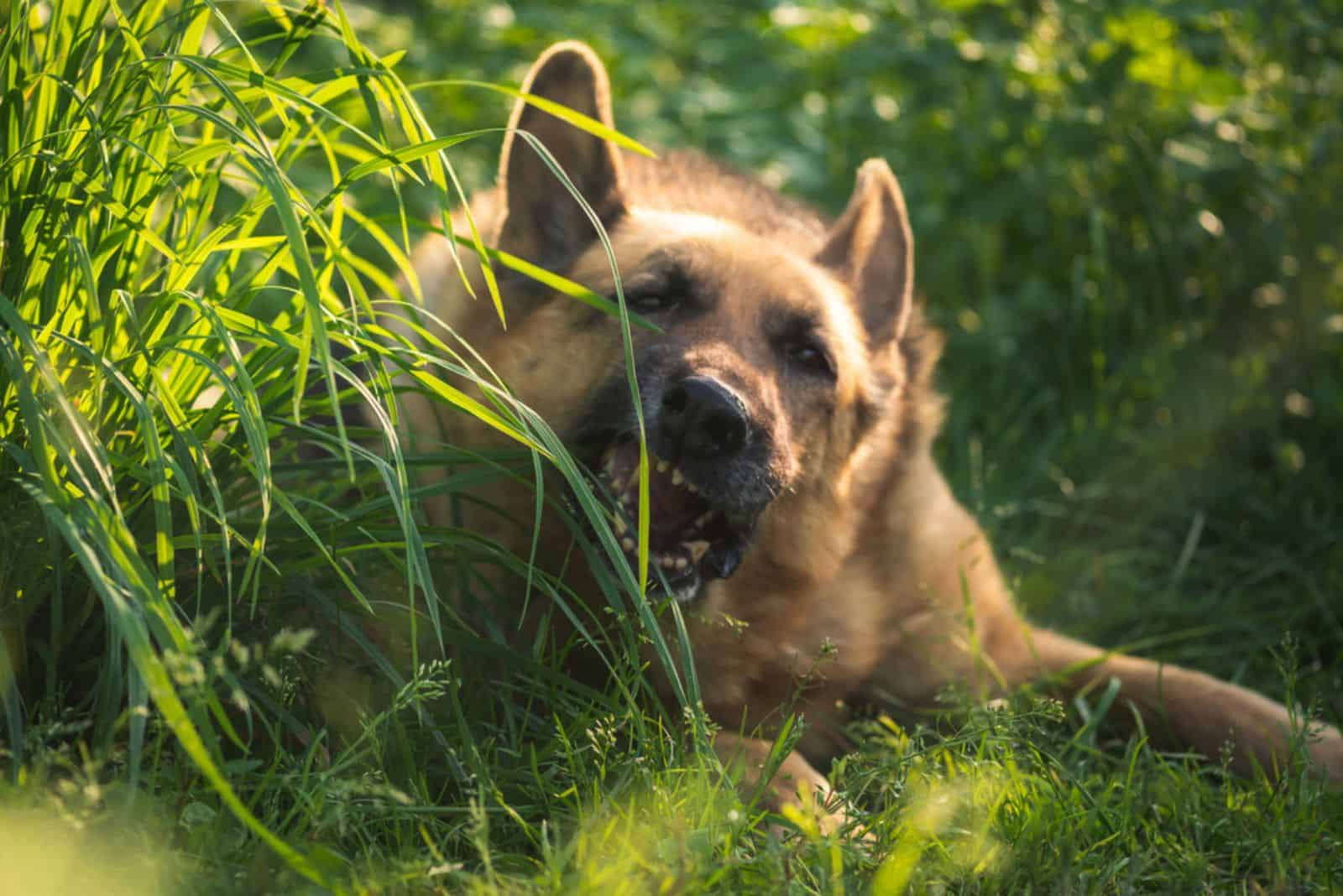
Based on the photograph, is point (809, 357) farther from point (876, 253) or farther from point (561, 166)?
point (561, 166)

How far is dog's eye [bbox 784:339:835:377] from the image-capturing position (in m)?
3.07

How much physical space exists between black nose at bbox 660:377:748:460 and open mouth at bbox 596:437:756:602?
64 millimetres

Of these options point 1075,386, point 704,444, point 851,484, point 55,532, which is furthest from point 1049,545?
point 55,532

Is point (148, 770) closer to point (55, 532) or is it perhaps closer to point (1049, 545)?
point (55, 532)

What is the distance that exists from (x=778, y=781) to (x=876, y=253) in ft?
5.10

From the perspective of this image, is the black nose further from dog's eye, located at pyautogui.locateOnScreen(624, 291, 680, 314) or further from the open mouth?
dog's eye, located at pyautogui.locateOnScreen(624, 291, 680, 314)

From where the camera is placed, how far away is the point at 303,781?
1958 mm

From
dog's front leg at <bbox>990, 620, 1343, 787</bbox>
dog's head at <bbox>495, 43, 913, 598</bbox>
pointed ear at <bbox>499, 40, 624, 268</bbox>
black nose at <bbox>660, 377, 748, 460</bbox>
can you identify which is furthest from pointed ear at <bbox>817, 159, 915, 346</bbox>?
black nose at <bbox>660, 377, 748, 460</bbox>

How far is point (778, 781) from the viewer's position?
251cm

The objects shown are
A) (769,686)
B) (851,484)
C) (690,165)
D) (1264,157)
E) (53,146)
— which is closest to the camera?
(53,146)

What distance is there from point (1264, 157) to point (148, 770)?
413 centimetres

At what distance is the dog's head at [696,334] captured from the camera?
2.69 m

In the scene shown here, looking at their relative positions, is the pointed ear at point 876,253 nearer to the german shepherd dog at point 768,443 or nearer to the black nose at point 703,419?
the german shepherd dog at point 768,443

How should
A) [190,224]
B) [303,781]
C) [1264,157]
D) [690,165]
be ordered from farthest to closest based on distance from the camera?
[1264,157]
[690,165]
[190,224]
[303,781]
